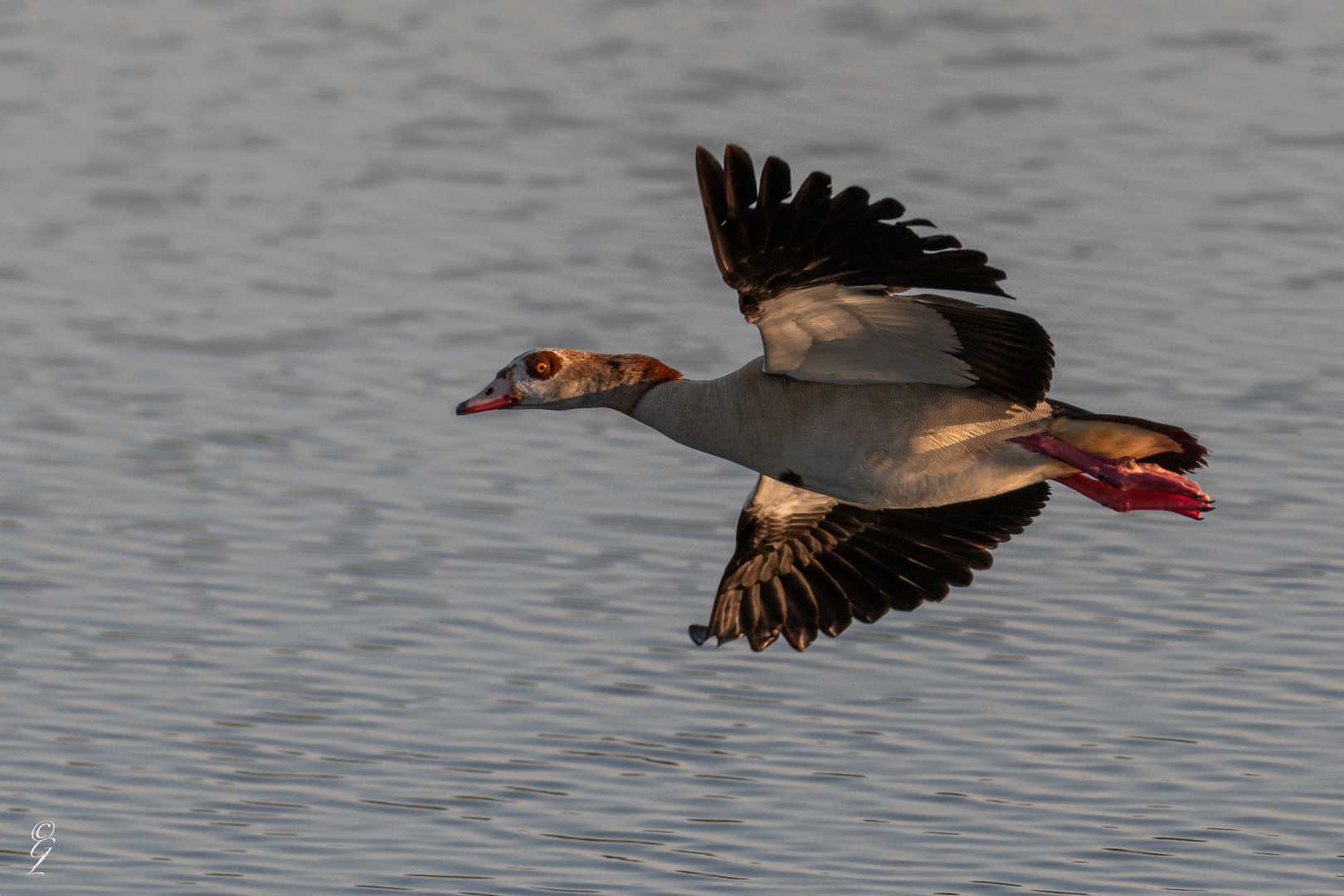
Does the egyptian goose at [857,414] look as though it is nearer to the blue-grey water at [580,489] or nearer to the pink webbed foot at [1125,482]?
the pink webbed foot at [1125,482]

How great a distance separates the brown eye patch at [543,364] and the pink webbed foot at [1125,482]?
221 cm

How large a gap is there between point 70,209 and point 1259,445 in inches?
416

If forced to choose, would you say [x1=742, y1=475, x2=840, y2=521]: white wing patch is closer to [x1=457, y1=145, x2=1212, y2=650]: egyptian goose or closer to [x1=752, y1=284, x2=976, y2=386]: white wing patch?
[x1=457, y1=145, x2=1212, y2=650]: egyptian goose

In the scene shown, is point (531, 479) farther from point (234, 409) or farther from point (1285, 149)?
point (1285, 149)

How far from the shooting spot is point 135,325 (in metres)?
17.2

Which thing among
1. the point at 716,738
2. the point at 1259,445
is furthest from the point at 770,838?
the point at 1259,445

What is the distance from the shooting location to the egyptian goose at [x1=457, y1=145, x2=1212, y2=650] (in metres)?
8.81

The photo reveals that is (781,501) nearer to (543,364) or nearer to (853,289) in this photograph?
(543,364)

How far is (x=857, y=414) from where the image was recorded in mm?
10039

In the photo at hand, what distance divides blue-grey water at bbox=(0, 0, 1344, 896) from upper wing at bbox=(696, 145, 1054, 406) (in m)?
2.47
